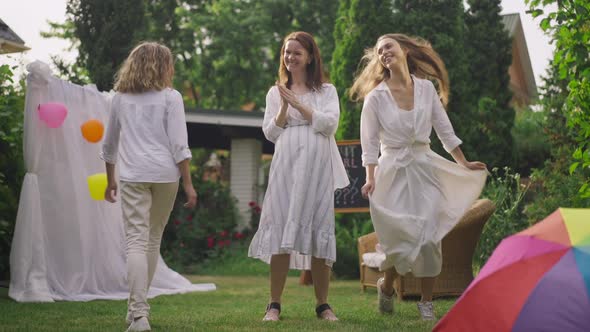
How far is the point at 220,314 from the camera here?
628 cm

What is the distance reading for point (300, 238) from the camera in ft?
18.3

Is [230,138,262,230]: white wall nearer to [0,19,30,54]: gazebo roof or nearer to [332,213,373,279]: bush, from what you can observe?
[332,213,373,279]: bush

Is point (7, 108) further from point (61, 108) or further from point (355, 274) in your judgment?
point (355, 274)

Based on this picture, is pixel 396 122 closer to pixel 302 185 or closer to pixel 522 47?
pixel 302 185

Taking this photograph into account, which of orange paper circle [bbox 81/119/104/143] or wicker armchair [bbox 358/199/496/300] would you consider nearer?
wicker armchair [bbox 358/199/496/300]

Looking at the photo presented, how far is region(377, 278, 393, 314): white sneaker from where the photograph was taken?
6.07 meters

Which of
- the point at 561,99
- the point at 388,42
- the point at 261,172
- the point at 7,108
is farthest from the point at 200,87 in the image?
the point at 388,42

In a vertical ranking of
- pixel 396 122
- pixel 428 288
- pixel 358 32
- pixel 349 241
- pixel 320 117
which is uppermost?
pixel 358 32

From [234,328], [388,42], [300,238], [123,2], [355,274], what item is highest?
[123,2]

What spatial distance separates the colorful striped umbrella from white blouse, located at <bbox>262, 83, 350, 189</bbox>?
7.37 feet

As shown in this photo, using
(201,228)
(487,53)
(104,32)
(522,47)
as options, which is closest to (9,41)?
(104,32)

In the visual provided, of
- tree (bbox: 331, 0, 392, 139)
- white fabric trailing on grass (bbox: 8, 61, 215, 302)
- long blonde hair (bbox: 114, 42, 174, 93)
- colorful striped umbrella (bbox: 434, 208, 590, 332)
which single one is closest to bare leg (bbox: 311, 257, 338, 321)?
long blonde hair (bbox: 114, 42, 174, 93)

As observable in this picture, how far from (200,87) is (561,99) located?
17.8 metres

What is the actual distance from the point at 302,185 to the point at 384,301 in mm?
1139
